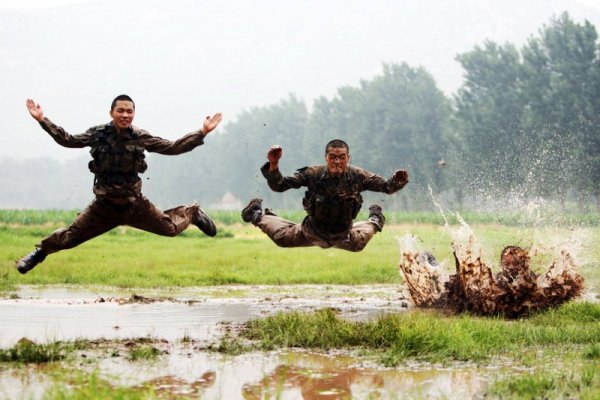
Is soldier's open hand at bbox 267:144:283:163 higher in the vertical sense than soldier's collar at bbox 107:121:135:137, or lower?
lower

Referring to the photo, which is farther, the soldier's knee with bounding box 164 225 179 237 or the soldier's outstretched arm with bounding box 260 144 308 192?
the soldier's knee with bounding box 164 225 179 237

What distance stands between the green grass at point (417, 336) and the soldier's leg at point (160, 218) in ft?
5.53

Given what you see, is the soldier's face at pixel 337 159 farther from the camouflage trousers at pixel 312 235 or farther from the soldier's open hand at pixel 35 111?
the soldier's open hand at pixel 35 111

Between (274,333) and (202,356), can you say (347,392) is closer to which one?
(202,356)

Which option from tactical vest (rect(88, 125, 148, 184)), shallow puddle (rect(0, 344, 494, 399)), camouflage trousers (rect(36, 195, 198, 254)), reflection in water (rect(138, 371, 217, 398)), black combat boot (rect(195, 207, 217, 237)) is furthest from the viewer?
black combat boot (rect(195, 207, 217, 237))

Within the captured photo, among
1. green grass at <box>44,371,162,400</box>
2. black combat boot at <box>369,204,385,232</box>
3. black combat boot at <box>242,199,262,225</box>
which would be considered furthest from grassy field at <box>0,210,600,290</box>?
green grass at <box>44,371,162,400</box>

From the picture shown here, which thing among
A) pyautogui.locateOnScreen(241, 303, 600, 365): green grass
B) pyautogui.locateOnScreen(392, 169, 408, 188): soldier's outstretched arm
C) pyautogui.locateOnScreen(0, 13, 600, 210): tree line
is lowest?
pyautogui.locateOnScreen(241, 303, 600, 365): green grass

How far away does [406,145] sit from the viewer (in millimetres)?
72500

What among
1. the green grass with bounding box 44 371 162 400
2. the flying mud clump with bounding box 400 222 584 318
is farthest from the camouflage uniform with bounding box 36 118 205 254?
the flying mud clump with bounding box 400 222 584 318

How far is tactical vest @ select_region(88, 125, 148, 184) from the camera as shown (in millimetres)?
11930

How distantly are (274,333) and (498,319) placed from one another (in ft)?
12.8

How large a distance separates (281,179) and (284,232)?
1.28 m

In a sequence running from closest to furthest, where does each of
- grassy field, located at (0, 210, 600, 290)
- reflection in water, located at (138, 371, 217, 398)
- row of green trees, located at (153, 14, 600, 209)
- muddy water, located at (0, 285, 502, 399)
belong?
1. reflection in water, located at (138, 371, 217, 398)
2. muddy water, located at (0, 285, 502, 399)
3. grassy field, located at (0, 210, 600, 290)
4. row of green trees, located at (153, 14, 600, 209)

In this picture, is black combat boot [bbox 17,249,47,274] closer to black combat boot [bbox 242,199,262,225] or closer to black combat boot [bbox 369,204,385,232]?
black combat boot [bbox 242,199,262,225]
